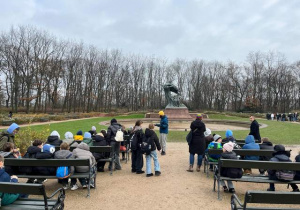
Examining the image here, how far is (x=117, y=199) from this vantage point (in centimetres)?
462

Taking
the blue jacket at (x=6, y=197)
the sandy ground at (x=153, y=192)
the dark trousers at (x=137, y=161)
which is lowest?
the sandy ground at (x=153, y=192)

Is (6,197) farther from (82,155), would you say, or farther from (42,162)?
(82,155)

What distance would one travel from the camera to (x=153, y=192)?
503 centimetres

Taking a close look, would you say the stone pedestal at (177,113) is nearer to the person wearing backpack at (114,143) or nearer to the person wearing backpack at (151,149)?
the person wearing backpack at (114,143)

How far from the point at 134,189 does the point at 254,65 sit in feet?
203

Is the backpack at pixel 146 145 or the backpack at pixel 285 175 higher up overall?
the backpack at pixel 146 145

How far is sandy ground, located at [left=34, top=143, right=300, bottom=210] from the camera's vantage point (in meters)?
4.36

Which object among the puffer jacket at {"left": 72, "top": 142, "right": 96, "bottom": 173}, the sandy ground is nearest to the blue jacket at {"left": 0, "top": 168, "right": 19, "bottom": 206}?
the sandy ground

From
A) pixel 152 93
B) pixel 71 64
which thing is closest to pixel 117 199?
pixel 71 64

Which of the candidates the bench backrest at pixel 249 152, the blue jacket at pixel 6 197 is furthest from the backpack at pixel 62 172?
the bench backrest at pixel 249 152

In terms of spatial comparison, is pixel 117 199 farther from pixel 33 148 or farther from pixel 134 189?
pixel 33 148

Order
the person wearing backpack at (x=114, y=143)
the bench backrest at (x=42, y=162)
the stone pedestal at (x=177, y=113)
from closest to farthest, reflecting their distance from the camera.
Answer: the bench backrest at (x=42, y=162), the person wearing backpack at (x=114, y=143), the stone pedestal at (x=177, y=113)

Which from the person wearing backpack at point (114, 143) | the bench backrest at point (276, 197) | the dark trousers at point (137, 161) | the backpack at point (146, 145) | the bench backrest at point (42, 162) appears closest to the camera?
the bench backrest at point (276, 197)

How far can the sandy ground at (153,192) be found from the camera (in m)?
4.36
